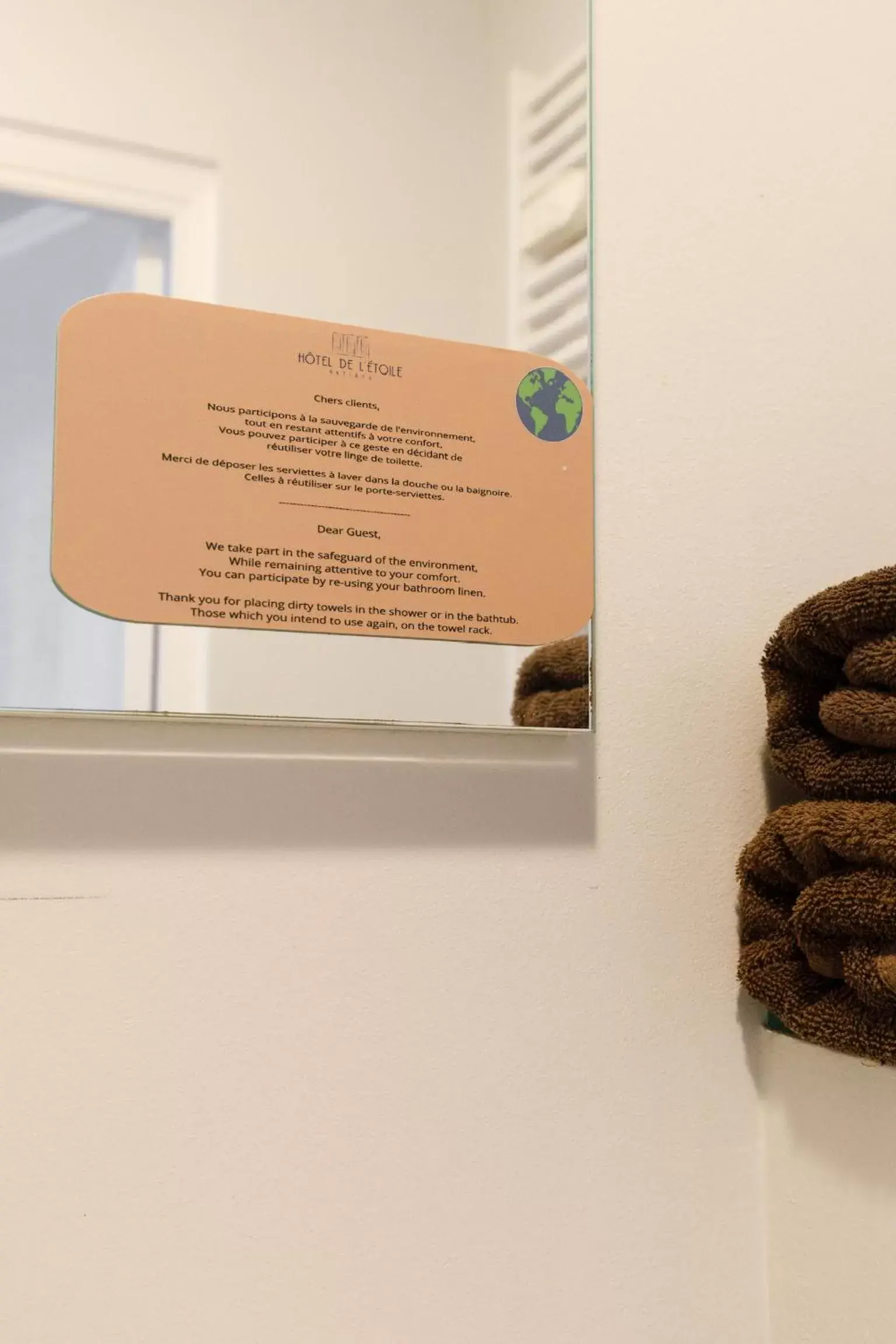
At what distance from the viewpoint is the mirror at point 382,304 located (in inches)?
26.8

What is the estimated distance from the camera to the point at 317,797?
0.74 m

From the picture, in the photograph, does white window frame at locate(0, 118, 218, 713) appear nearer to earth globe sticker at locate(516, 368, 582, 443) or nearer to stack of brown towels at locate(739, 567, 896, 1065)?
earth globe sticker at locate(516, 368, 582, 443)

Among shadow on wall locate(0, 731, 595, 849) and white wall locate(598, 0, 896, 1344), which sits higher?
white wall locate(598, 0, 896, 1344)

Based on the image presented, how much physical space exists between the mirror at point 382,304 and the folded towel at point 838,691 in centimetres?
14

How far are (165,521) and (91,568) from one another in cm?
6

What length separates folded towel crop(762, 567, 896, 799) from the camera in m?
0.73

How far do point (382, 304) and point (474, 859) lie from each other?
1.30ft

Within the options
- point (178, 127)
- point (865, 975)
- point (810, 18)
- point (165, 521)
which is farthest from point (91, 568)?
point (810, 18)

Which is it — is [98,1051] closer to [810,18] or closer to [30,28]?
[30,28]

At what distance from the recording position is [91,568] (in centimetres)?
69

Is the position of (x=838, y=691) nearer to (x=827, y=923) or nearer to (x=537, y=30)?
(x=827, y=923)

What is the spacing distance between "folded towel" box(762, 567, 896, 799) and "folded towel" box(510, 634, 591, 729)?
0.47ft

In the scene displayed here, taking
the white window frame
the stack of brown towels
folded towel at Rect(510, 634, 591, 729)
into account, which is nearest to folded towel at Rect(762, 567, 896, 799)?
the stack of brown towels

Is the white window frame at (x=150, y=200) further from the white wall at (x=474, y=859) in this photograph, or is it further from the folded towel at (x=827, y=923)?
the folded towel at (x=827, y=923)
